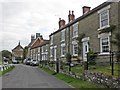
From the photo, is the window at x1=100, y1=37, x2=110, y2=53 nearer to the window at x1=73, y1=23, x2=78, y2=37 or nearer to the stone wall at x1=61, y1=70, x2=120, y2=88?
the stone wall at x1=61, y1=70, x2=120, y2=88

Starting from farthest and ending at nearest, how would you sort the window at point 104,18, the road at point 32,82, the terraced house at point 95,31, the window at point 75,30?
1. the window at point 75,30
2. the window at point 104,18
3. the terraced house at point 95,31
4. the road at point 32,82

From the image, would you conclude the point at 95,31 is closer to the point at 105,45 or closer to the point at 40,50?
the point at 105,45

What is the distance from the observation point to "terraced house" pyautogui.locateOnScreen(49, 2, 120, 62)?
21.6 m

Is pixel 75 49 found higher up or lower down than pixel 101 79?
higher up

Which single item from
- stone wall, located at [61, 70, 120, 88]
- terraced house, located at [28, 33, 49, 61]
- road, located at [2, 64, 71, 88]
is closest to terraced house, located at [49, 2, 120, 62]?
stone wall, located at [61, 70, 120, 88]

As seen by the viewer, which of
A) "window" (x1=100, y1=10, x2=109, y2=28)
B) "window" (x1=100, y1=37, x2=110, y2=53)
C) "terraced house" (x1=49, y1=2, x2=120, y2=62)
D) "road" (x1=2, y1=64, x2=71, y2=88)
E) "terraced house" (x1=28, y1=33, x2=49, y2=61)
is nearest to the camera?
"road" (x1=2, y1=64, x2=71, y2=88)

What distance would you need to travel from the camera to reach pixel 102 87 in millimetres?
13133

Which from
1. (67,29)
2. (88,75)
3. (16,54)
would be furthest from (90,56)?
(16,54)

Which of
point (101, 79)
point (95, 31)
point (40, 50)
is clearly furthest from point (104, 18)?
point (40, 50)

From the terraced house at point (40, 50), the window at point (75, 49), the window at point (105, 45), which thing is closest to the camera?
the window at point (105, 45)

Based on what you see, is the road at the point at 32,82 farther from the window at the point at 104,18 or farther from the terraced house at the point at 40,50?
the terraced house at the point at 40,50

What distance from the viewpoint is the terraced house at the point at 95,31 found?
70.7 feet

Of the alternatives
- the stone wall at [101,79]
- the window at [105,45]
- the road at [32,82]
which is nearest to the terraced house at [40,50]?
the window at [105,45]

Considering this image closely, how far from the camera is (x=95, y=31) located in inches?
980
